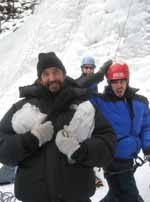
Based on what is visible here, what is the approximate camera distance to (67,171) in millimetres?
3146

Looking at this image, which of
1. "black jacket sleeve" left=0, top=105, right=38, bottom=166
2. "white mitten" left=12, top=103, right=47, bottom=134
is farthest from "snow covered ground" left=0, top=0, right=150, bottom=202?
"black jacket sleeve" left=0, top=105, right=38, bottom=166

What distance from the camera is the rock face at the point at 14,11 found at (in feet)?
78.1

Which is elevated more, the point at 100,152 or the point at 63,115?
the point at 63,115

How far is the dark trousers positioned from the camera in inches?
171

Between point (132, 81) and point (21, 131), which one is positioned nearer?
point (21, 131)

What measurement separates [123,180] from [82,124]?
140 centimetres

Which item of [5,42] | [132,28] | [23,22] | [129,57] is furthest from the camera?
[23,22]

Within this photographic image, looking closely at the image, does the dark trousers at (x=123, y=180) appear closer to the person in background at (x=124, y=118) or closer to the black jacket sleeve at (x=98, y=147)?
the person in background at (x=124, y=118)

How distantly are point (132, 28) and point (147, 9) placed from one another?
93 centimetres

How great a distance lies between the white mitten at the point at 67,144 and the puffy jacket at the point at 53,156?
0.03m

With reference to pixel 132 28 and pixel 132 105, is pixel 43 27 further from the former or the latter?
pixel 132 105

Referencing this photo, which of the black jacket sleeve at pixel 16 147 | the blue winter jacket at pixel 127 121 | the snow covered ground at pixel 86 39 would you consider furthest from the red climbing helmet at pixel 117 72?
the snow covered ground at pixel 86 39

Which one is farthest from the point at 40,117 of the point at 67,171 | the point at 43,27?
the point at 43,27

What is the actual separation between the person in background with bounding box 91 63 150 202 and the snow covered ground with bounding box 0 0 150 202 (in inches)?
209
